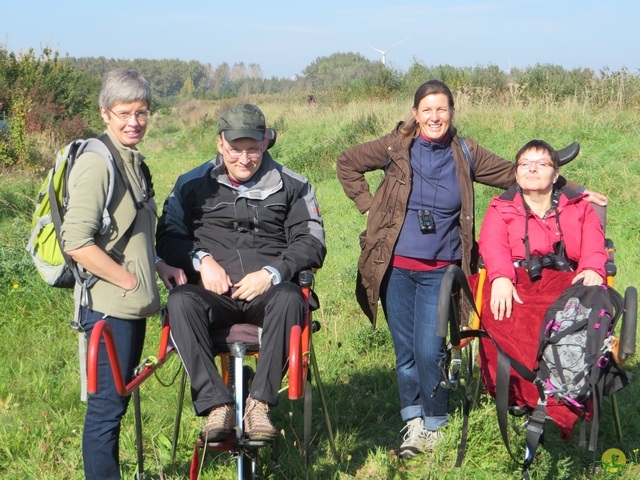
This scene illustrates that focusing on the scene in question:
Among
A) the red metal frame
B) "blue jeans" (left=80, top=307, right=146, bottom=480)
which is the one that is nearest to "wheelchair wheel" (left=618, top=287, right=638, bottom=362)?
the red metal frame

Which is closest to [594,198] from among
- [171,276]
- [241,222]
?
[241,222]

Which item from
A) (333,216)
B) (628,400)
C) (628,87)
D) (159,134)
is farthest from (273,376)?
(159,134)

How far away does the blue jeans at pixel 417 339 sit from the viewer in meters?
4.47

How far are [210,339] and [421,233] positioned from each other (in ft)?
4.65

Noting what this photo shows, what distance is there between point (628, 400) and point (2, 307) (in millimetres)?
5043

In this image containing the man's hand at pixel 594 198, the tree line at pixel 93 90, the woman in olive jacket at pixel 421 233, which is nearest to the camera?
the man's hand at pixel 594 198

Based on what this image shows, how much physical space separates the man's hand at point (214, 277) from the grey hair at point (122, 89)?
92cm

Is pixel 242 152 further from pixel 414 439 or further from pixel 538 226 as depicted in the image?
pixel 414 439

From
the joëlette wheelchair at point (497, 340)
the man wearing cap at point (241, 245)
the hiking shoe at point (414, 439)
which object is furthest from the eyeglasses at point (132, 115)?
the hiking shoe at point (414, 439)

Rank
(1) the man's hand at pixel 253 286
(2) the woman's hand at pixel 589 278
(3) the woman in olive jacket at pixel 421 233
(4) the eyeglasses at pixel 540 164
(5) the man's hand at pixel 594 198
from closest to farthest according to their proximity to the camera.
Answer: (2) the woman's hand at pixel 589 278 → (1) the man's hand at pixel 253 286 → (4) the eyeglasses at pixel 540 164 → (5) the man's hand at pixel 594 198 → (3) the woman in olive jacket at pixel 421 233

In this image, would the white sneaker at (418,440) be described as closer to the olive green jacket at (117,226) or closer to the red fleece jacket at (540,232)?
the red fleece jacket at (540,232)

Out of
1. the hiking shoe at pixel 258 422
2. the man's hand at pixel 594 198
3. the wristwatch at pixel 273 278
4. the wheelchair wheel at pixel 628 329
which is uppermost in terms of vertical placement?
the man's hand at pixel 594 198

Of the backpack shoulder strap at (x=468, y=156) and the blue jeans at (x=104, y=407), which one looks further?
the backpack shoulder strap at (x=468, y=156)

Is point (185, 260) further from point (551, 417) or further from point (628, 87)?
point (628, 87)
